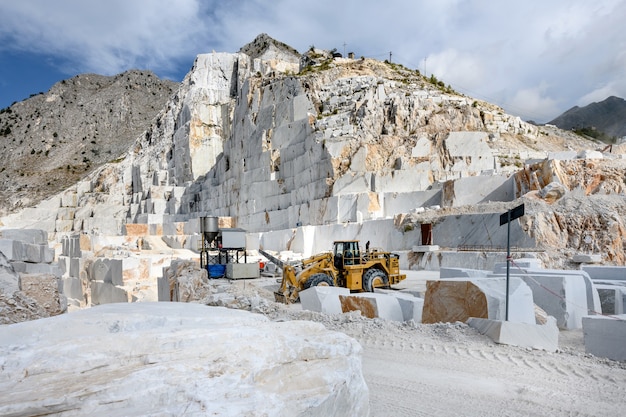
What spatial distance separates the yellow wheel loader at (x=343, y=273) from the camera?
35.3ft

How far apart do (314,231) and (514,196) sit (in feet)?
32.6

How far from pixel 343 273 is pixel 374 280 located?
0.90m

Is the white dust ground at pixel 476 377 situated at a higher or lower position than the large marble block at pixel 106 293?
higher

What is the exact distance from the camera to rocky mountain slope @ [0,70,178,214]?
6888cm

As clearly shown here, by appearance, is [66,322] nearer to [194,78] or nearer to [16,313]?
[16,313]

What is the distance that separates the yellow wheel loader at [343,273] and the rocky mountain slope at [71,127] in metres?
64.4

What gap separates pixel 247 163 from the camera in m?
33.3

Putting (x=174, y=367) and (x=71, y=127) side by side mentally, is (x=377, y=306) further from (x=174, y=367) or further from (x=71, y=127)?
(x=71, y=127)

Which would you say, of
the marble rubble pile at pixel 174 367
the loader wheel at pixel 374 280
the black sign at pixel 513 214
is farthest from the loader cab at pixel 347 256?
the marble rubble pile at pixel 174 367

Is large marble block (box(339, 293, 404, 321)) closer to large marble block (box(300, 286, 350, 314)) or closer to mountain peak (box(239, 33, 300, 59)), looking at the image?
large marble block (box(300, 286, 350, 314))

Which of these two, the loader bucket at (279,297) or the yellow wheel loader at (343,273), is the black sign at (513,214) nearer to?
the yellow wheel loader at (343,273)

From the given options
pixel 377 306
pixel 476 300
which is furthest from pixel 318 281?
pixel 476 300

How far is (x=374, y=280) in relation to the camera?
1126cm

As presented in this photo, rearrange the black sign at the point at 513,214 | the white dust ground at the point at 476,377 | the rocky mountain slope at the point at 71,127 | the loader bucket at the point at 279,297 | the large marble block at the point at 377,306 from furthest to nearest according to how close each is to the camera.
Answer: the rocky mountain slope at the point at 71,127
the loader bucket at the point at 279,297
the large marble block at the point at 377,306
the black sign at the point at 513,214
the white dust ground at the point at 476,377
